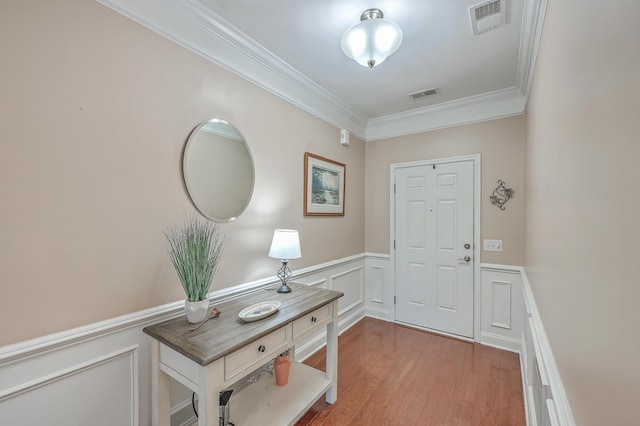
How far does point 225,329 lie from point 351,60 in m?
2.13

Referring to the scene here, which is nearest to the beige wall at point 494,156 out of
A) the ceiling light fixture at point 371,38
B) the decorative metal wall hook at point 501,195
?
the decorative metal wall hook at point 501,195

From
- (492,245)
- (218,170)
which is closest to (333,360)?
(218,170)

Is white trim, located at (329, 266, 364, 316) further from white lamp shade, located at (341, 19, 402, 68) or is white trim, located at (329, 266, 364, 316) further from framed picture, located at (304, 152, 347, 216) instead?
white lamp shade, located at (341, 19, 402, 68)

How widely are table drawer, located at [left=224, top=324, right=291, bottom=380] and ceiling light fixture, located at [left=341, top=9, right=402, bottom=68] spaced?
1741mm

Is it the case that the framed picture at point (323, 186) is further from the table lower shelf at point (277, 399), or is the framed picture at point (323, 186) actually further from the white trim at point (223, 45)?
the table lower shelf at point (277, 399)

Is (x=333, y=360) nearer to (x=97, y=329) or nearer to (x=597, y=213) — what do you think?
(x=97, y=329)

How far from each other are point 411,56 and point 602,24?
169 centimetres

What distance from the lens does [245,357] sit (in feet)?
4.32

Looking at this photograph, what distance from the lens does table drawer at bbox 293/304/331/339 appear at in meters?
1.65

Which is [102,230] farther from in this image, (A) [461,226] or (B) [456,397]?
(A) [461,226]

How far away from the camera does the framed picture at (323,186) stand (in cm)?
264

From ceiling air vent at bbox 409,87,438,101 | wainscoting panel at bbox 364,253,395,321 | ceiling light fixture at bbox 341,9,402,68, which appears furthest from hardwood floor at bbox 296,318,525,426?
ceiling air vent at bbox 409,87,438,101

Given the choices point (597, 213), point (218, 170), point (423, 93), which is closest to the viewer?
point (597, 213)

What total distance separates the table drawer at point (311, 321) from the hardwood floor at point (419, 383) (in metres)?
0.66
